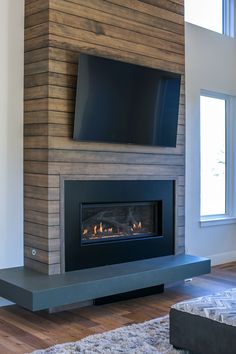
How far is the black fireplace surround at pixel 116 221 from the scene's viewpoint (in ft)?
12.6

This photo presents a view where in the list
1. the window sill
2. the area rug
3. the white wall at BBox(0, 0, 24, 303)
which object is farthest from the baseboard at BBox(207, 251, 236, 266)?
the white wall at BBox(0, 0, 24, 303)

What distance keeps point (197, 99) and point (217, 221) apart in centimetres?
142

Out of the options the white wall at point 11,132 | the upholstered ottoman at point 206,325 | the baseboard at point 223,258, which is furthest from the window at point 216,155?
the upholstered ottoman at point 206,325

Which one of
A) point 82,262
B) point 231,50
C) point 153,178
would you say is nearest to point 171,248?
point 153,178

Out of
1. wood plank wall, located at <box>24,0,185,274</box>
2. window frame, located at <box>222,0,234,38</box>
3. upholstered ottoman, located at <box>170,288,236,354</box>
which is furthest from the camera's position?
window frame, located at <box>222,0,234,38</box>

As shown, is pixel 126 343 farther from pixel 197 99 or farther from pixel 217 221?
pixel 197 99

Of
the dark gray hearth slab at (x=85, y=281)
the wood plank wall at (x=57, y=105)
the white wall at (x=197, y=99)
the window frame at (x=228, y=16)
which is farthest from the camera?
the window frame at (x=228, y=16)

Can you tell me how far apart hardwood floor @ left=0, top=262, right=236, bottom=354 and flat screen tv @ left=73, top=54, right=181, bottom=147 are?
4.50ft

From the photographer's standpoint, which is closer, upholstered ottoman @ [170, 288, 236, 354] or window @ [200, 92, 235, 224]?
upholstered ottoman @ [170, 288, 236, 354]

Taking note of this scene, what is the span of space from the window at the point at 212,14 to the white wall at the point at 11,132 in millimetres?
2250

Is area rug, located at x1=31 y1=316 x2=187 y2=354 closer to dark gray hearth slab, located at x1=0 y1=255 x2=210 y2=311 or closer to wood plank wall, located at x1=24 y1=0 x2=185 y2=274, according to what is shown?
dark gray hearth slab, located at x1=0 y1=255 x2=210 y2=311

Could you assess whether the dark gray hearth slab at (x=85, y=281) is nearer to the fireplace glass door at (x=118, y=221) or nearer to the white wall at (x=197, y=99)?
the fireplace glass door at (x=118, y=221)

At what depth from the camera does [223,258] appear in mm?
5551

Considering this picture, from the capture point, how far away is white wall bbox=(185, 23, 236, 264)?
5113 millimetres
